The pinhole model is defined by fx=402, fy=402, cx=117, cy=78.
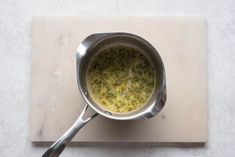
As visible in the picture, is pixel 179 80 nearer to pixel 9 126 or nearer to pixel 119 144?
pixel 119 144

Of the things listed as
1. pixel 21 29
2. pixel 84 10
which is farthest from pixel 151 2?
pixel 21 29

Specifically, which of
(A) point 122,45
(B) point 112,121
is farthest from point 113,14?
(B) point 112,121

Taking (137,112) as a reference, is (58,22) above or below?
above
